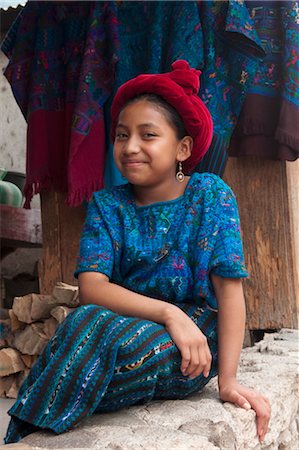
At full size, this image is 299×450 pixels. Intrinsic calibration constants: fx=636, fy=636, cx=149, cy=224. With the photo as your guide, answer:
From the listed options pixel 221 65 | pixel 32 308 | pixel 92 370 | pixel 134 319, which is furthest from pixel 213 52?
pixel 92 370

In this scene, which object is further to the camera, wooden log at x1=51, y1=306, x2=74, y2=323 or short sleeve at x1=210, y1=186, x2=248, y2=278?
wooden log at x1=51, y1=306, x2=74, y2=323

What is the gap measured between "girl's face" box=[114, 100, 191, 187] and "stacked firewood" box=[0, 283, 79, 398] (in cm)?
141

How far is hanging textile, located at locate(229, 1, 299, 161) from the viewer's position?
3059 millimetres

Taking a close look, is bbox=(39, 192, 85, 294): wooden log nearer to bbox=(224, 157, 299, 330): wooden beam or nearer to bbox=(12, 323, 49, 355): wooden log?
bbox=(12, 323, 49, 355): wooden log

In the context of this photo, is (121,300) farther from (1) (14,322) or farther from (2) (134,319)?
(1) (14,322)

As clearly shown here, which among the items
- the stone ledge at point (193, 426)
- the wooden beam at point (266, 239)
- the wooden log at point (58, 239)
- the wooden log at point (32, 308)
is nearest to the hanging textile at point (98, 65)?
the wooden log at point (58, 239)

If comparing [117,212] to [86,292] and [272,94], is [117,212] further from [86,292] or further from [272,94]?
[272,94]

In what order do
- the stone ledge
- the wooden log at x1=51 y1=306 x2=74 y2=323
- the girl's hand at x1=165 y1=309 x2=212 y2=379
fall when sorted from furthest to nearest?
the wooden log at x1=51 y1=306 x2=74 y2=323 → the girl's hand at x1=165 y1=309 x2=212 y2=379 → the stone ledge

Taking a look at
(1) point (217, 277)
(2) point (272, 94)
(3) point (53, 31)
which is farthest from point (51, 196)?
(1) point (217, 277)

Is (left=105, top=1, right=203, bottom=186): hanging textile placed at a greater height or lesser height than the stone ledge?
greater

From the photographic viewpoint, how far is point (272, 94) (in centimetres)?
315

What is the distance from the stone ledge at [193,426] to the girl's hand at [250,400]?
0.02 metres

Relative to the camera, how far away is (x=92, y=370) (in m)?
1.64

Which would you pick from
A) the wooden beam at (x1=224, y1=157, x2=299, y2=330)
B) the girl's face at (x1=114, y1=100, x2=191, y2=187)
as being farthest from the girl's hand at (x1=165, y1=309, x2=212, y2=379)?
the wooden beam at (x1=224, y1=157, x2=299, y2=330)
